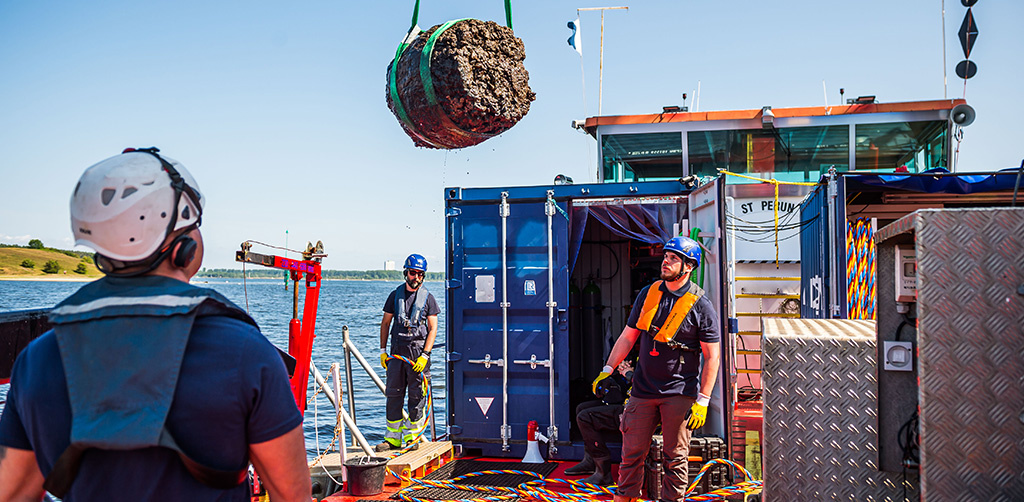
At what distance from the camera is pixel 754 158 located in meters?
10.1

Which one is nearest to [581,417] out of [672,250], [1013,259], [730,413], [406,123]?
[730,413]

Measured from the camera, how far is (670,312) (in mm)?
5539

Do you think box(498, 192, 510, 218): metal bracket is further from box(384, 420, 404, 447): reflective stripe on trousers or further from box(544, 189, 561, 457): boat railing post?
box(384, 420, 404, 447): reflective stripe on trousers

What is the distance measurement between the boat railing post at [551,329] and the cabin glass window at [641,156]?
2721 millimetres

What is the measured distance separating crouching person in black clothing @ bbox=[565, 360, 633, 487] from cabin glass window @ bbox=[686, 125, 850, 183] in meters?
4.00

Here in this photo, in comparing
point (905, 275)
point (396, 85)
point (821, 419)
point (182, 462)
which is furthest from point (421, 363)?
point (182, 462)

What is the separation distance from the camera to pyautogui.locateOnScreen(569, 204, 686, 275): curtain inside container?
7738 millimetres

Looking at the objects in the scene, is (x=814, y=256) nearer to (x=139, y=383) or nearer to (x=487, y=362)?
(x=487, y=362)

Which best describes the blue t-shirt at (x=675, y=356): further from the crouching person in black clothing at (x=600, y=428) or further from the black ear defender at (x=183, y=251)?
the black ear defender at (x=183, y=251)

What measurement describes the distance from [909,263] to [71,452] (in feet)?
9.08

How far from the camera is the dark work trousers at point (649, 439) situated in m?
5.49

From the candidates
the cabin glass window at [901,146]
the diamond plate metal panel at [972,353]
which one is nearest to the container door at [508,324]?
the cabin glass window at [901,146]

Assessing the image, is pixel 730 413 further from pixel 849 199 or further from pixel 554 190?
pixel 849 199

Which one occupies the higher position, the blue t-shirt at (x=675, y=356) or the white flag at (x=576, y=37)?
the white flag at (x=576, y=37)
